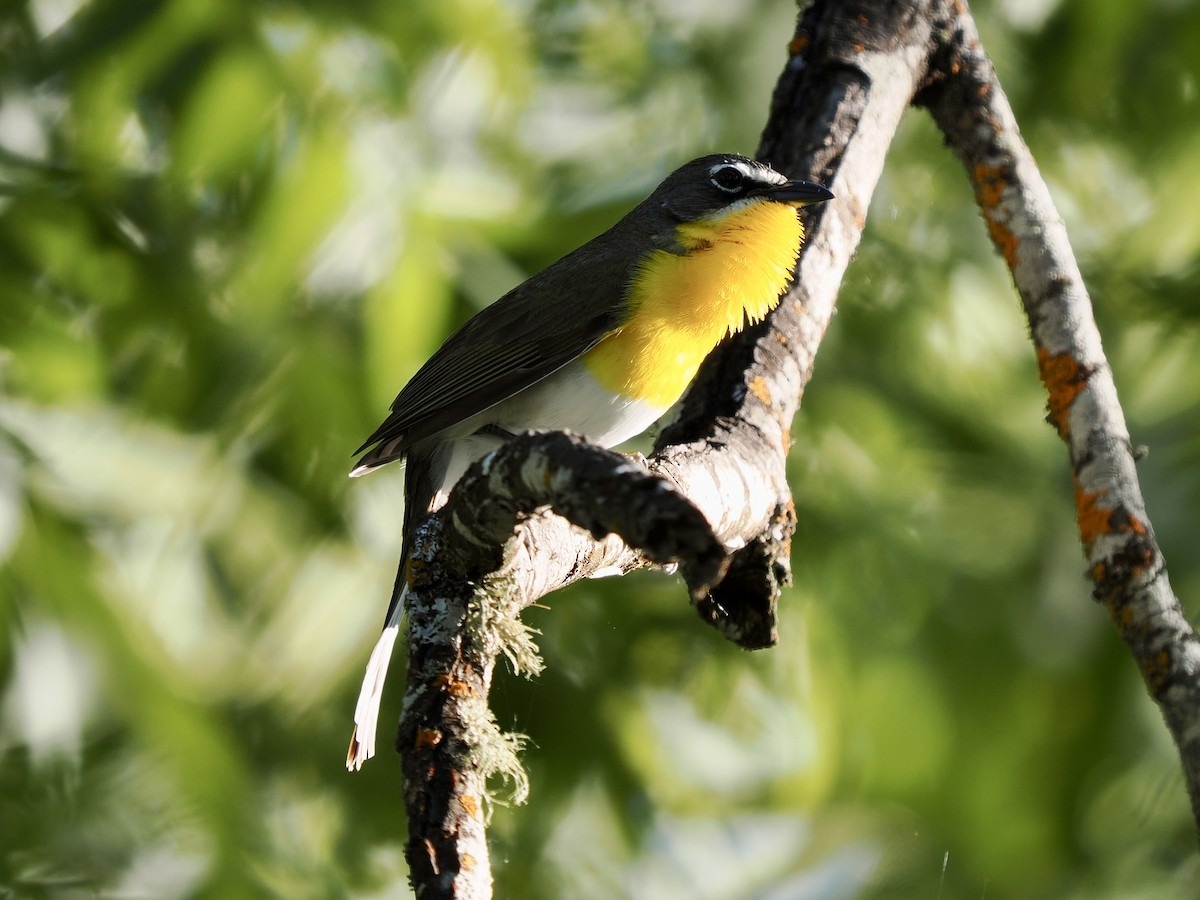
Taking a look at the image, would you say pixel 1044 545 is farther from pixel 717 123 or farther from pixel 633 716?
pixel 717 123

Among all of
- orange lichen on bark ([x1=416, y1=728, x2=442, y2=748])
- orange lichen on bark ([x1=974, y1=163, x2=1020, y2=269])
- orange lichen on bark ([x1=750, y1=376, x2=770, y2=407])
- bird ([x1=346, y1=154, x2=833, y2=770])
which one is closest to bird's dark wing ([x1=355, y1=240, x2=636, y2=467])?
bird ([x1=346, y1=154, x2=833, y2=770])

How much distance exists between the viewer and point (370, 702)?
13.4 feet

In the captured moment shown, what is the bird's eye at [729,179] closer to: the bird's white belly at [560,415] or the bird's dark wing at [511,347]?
the bird's dark wing at [511,347]

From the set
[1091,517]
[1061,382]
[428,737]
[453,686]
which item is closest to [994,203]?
[1061,382]

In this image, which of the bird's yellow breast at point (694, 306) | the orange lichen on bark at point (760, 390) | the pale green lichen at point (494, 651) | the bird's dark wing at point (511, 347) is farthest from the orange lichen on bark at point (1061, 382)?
the pale green lichen at point (494, 651)

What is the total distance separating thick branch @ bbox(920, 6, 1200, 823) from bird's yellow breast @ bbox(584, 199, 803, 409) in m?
0.78

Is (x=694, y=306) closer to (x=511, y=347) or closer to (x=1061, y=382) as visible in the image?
(x=511, y=347)

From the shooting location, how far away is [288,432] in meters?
5.23

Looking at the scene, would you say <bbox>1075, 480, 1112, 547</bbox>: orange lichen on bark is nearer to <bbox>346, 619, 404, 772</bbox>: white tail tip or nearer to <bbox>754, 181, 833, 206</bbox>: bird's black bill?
<bbox>754, 181, 833, 206</bbox>: bird's black bill

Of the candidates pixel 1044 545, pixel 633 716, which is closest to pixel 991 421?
pixel 1044 545

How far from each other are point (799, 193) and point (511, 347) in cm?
122

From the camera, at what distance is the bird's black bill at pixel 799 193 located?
15.1 ft

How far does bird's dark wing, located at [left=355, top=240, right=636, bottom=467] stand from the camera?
15.3ft

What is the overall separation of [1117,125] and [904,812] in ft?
11.5
